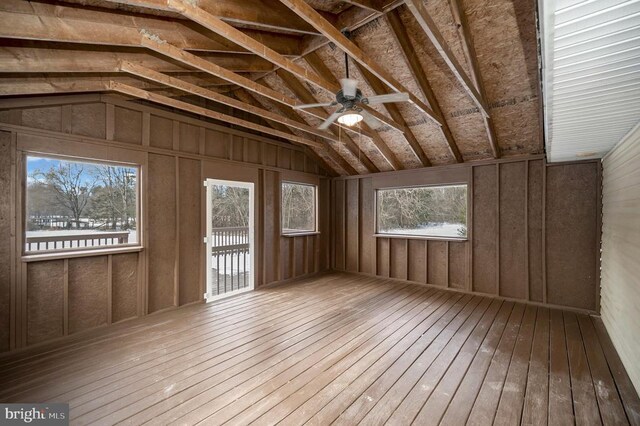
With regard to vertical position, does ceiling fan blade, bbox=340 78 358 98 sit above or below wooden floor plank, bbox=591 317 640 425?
above

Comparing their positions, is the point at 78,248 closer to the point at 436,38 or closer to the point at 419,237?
the point at 436,38

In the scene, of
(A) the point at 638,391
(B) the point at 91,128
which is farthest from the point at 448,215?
(B) the point at 91,128

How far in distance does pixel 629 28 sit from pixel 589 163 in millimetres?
3964

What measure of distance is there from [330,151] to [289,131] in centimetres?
105

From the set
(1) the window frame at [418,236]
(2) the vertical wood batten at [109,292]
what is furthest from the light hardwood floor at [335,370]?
(1) the window frame at [418,236]

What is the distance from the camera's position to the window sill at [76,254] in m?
3.06

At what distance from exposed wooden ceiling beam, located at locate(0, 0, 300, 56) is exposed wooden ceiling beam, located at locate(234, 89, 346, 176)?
2023 millimetres

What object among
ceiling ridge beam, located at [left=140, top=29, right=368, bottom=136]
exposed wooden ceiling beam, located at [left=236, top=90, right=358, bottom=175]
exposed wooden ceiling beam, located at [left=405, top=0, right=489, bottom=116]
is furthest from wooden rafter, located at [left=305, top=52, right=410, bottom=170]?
exposed wooden ceiling beam, located at [left=405, top=0, right=489, bottom=116]

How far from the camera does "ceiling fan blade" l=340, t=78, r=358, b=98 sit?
273cm

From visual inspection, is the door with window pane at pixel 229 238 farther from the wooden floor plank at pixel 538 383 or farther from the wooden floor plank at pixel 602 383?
the wooden floor plank at pixel 602 383

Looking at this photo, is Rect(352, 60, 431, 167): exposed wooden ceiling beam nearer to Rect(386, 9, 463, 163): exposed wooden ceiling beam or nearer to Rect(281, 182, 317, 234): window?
Rect(386, 9, 463, 163): exposed wooden ceiling beam

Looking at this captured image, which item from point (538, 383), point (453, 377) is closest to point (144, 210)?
point (453, 377)

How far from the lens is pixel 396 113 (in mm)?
4523

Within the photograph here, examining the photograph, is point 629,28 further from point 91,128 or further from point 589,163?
point 91,128
